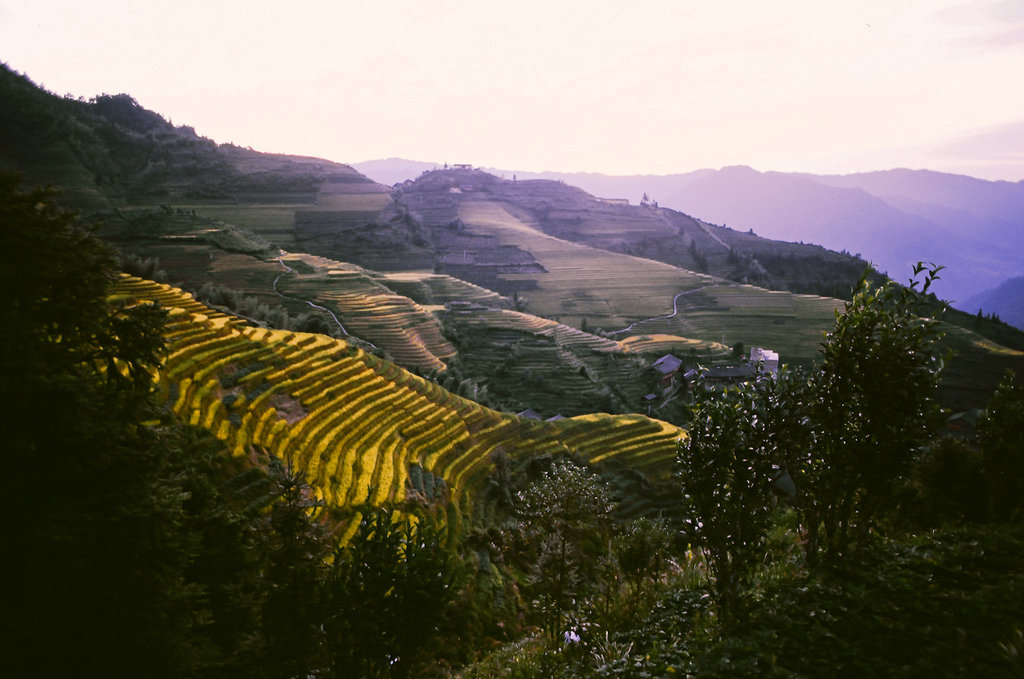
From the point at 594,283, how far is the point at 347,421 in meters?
107

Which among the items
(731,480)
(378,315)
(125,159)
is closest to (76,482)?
(731,480)

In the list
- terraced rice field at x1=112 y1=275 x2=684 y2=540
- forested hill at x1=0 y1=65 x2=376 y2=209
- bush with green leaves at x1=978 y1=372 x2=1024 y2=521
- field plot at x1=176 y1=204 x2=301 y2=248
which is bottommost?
terraced rice field at x1=112 y1=275 x2=684 y2=540

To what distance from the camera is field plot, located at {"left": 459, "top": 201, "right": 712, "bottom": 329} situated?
114 metres

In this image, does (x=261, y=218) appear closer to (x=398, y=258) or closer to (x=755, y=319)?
(x=398, y=258)

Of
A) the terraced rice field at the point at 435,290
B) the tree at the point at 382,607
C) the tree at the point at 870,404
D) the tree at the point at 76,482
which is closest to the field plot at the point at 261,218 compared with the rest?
the terraced rice field at the point at 435,290

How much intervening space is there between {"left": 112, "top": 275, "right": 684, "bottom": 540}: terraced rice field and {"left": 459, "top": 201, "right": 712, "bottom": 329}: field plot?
72033mm

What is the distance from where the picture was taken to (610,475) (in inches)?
1403

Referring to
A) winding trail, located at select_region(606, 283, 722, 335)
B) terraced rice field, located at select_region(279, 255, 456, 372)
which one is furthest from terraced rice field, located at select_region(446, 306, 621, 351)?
winding trail, located at select_region(606, 283, 722, 335)

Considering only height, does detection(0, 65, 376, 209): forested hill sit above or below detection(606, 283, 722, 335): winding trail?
above

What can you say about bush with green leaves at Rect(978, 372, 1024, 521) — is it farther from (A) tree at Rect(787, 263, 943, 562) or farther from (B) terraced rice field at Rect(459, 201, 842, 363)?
(B) terraced rice field at Rect(459, 201, 842, 363)

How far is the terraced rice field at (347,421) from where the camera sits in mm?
24344

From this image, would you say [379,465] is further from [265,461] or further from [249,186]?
[249,186]

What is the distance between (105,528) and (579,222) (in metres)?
199

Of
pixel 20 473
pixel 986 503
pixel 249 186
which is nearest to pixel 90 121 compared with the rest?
pixel 249 186
